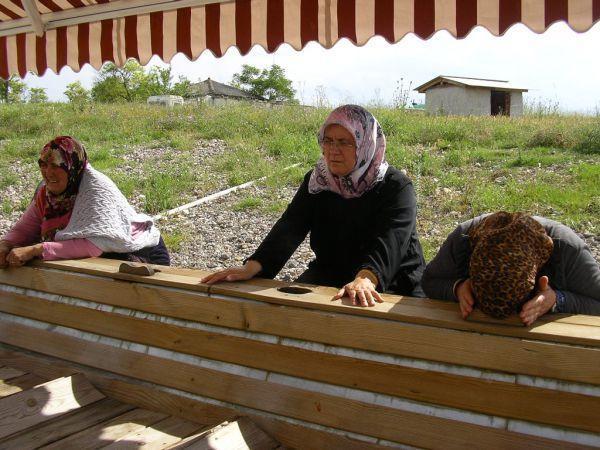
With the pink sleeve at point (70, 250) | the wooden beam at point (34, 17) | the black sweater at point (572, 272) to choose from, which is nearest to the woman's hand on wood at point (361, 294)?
the black sweater at point (572, 272)

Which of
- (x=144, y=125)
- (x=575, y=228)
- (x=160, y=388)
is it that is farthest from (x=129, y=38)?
(x=144, y=125)

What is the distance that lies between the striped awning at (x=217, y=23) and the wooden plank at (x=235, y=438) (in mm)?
2096

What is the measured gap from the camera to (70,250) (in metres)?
3.03

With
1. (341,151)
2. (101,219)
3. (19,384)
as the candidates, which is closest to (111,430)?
(19,384)

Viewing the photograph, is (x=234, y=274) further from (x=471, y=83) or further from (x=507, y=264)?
(x=471, y=83)

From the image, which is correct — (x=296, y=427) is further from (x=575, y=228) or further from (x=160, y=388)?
(x=575, y=228)

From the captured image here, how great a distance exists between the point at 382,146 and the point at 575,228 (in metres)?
4.21

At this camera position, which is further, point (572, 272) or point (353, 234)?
point (353, 234)

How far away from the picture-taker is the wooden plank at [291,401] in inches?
65.7

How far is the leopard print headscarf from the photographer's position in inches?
67.3

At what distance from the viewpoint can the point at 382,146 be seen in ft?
9.48

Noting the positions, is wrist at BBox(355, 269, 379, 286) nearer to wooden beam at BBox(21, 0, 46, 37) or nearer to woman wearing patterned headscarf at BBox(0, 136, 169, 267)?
Result: woman wearing patterned headscarf at BBox(0, 136, 169, 267)

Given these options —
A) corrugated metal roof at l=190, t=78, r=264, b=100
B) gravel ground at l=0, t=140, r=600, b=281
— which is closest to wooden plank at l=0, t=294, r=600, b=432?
gravel ground at l=0, t=140, r=600, b=281

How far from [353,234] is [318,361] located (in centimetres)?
100
